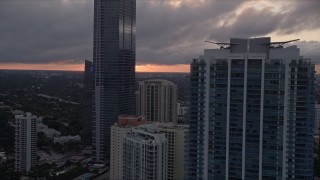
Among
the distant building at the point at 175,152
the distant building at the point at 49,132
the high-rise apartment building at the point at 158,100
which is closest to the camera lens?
the distant building at the point at 175,152

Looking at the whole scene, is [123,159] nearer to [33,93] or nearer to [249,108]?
[249,108]

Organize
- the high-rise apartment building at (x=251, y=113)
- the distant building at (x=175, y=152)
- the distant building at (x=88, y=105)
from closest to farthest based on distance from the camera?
1. the high-rise apartment building at (x=251, y=113)
2. the distant building at (x=175, y=152)
3. the distant building at (x=88, y=105)

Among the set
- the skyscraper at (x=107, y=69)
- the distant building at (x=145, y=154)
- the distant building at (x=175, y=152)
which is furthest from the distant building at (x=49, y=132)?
the distant building at (x=145, y=154)

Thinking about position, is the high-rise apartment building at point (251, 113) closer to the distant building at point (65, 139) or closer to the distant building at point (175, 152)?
the distant building at point (175, 152)

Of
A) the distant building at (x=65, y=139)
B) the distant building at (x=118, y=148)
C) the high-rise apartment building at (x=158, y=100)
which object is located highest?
the high-rise apartment building at (x=158, y=100)

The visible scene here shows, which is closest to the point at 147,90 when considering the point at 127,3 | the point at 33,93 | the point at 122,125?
the point at 127,3

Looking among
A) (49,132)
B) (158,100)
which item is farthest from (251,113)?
(49,132)

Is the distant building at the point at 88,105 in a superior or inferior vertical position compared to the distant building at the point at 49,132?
superior

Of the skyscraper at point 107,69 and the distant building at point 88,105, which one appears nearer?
the skyscraper at point 107,69
